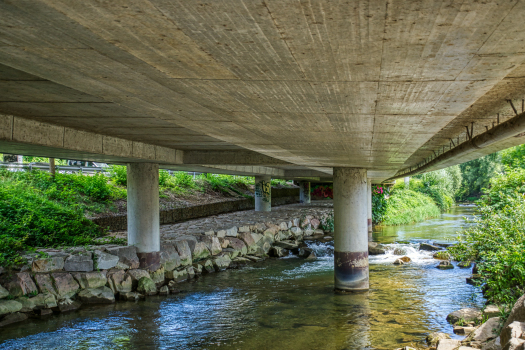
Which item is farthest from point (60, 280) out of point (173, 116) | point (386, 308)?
point (386, 308)

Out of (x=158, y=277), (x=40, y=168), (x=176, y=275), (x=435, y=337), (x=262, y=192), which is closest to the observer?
(x=435, y=337)

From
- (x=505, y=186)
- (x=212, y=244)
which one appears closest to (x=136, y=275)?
(x=212, y=244)

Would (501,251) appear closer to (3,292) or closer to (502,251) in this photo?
(502,251)

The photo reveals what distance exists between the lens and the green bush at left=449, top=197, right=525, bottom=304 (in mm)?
9617

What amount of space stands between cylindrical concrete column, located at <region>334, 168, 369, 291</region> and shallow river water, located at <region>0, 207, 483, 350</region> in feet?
1.98

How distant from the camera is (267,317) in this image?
11273 millimetres

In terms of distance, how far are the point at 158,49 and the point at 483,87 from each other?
318 cm

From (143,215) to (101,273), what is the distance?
8.71 feet

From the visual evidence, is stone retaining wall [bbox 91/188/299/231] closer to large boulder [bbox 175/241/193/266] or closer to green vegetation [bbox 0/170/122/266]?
green vegetation [bbox 0/170/122/266]

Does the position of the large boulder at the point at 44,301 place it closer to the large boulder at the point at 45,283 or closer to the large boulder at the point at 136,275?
the large boulder at the point at 45,283

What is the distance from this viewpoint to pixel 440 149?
48.4 ft

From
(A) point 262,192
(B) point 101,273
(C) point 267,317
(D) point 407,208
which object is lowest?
(C) point 267,317

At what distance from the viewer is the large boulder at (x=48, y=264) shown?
11.9 m

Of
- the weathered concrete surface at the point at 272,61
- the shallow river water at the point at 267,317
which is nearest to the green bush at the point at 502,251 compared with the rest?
the shallow river water at the point at 267,317
